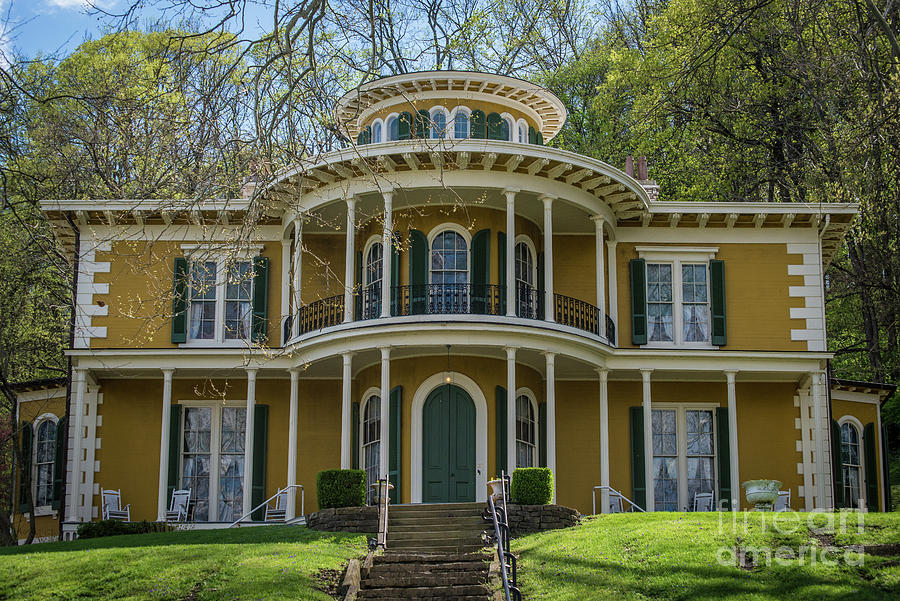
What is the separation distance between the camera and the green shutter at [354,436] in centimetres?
2259

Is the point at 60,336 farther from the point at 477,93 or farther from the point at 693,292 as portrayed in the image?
the point at 693,292

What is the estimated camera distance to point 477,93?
23750mm

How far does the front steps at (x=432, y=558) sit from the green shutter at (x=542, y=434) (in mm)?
3733

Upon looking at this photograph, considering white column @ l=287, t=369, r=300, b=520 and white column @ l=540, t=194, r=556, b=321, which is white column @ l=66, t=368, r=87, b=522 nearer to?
white column @ l=287, t=369, r=300, b=520

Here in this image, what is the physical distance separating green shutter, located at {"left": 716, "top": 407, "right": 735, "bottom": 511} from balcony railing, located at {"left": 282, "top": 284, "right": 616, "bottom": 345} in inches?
114

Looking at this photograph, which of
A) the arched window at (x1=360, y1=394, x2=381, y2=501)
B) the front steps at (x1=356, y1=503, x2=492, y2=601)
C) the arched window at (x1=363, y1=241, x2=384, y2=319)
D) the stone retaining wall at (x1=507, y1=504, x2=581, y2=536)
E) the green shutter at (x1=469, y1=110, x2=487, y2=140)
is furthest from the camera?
the green shutter at (x1=469, y1=110, x2=487, y2=140)

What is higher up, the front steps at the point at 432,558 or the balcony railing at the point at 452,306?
the balcony railing at the point at 452,306

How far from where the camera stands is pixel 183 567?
15000 millimetres

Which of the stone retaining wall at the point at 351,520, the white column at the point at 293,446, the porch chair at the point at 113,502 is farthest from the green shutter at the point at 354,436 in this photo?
the porch chair at the point at 113,502

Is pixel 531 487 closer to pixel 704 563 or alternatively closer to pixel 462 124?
pixel 704 563

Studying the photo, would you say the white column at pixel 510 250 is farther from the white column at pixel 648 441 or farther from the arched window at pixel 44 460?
the arched window at pixel 44 460

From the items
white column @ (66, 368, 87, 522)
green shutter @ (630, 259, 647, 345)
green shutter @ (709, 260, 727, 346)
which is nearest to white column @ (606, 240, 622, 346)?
green shutter @ (630, 259, 647, 345)

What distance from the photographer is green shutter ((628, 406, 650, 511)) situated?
22797 mm

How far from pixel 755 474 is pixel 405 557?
1012cm
